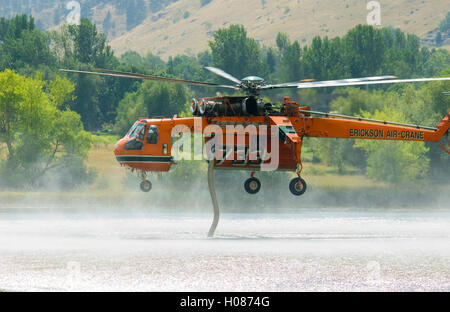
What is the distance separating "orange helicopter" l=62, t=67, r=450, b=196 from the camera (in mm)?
43656

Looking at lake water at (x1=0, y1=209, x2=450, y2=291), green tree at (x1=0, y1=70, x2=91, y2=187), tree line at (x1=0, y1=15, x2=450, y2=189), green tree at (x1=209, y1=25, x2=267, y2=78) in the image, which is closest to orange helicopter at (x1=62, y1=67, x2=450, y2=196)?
lake water at (x1=0, y1=209, x2=450, y2=291)

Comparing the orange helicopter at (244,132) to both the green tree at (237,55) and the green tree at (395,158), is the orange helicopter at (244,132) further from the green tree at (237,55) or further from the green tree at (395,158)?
the green tree at (237,55)

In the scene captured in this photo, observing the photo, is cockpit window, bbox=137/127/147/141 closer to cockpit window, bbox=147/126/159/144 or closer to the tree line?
cockpit window, bbox=147/126/159/144

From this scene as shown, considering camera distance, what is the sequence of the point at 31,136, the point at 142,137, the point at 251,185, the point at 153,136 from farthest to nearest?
the point at 31,136 → the point at 142,137 → the point at 153,136 → the point at 251,185

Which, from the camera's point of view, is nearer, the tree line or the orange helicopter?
the orange helicopter

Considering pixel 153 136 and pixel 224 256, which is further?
pixel 153 136

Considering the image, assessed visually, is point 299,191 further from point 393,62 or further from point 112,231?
point 393,62

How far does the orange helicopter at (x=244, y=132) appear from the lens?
43656mm

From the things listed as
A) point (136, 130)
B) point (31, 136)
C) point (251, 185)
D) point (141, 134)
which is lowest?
point (251, 185)

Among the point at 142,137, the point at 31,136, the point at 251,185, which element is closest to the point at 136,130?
the point at 142,137

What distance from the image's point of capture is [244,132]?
44.0 m

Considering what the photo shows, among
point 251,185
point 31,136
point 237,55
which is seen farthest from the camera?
point 237,55

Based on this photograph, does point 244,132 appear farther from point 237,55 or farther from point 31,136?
point 237,55
